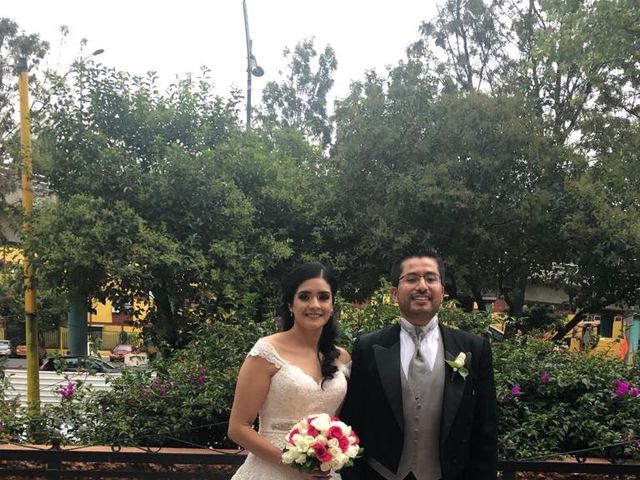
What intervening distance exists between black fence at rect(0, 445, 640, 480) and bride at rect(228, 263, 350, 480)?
4.68 ft

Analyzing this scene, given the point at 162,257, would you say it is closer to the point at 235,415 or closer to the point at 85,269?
the point at 85,269

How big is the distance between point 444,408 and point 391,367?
0.80 feet

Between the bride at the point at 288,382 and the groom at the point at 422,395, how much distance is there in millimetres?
138

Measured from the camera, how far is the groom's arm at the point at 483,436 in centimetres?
229

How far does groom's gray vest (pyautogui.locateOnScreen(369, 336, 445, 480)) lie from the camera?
223 cm

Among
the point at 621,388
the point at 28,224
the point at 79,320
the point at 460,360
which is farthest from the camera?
the point at 79,320

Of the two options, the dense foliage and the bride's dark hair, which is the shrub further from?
the bride's dark hair

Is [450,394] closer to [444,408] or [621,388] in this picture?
[444,408]

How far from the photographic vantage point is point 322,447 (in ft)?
6.73

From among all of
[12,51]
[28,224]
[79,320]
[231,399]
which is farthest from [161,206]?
[12,51]

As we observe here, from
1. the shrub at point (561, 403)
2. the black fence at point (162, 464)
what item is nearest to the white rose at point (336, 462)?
the black fence at point (162, 464)

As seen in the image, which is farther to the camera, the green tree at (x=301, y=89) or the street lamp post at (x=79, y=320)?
the green tree at (x=301, y=89)

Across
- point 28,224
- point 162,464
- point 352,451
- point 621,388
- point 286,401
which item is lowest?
point 162,464

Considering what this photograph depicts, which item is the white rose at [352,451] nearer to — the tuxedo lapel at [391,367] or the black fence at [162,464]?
the tuxedo lapel at [391,367]
